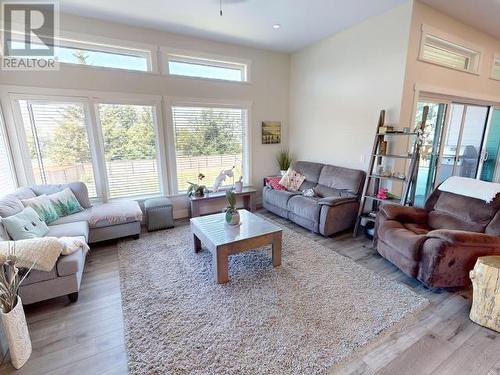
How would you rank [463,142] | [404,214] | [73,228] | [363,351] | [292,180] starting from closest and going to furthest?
1. [363,351]
2. [73,228]
3. [404,214]
4. [463,142]
5. [292,180]

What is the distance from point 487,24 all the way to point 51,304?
270 inches

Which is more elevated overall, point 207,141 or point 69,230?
point 207,141

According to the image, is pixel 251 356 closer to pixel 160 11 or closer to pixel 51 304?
pixel 51 304

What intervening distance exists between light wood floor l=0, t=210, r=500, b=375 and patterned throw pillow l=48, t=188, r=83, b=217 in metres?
1.26

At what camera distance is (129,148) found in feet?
13.4

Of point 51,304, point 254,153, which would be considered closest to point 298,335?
point 51,304

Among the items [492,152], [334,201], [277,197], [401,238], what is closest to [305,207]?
[334,201]

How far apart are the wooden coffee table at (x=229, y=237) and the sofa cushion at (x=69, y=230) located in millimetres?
1302

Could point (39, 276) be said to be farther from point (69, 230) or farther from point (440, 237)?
point (440, 237)

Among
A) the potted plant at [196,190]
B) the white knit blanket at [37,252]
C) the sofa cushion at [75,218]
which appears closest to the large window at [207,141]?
the potted plant at [196,190]

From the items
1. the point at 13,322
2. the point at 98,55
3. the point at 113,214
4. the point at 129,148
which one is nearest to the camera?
the point at 13,322

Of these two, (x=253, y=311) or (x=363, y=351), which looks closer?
(x=363, y=351)

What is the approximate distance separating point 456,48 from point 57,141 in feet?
20.9

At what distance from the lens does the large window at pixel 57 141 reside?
3.44 meters
